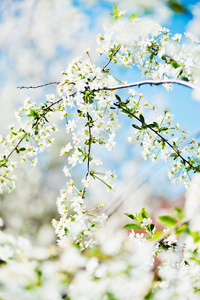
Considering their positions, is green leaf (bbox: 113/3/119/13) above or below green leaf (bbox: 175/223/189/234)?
above

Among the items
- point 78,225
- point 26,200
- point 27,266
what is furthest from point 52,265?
point 26,200

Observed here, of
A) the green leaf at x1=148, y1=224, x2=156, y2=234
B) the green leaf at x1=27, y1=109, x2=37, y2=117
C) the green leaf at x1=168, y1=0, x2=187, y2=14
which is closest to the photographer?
the green leaf at x1=168, y1=0, x2=187, y2=14

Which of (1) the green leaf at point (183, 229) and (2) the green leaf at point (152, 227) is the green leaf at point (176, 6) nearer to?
(1) the green leaf at point (183, 229)

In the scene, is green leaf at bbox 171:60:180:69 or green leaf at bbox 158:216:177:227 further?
green leaf at bbox 171:60:180:69

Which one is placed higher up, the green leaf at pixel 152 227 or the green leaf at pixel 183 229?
the green leaf at pixel 152 227

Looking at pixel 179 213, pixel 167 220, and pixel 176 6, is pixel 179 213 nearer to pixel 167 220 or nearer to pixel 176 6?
pixel 167 220

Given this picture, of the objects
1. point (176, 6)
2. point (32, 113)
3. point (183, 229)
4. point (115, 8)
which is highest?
point (115, 8)

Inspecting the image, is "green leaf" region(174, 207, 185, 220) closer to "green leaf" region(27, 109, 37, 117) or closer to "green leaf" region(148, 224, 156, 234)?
"green leaf" region(148, 224, 156, 234)

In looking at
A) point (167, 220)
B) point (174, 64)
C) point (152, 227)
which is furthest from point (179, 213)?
point (174, 64)

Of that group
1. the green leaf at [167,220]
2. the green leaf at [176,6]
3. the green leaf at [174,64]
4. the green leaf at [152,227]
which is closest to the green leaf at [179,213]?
the green leaf at [167,220]

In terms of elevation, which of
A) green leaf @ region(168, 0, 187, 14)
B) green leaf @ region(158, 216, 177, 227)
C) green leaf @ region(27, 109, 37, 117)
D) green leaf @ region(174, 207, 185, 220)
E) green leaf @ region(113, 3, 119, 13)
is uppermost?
green leaf @ region(113, 3, 119, 13)

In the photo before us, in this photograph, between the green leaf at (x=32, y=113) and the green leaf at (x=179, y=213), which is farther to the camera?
the green leaf at (x=32, y=113)

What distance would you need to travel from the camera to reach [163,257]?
106 cm

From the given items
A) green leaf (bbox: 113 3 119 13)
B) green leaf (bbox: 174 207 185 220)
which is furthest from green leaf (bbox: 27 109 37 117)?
green leaf (bbox: 174 207 185 220)
